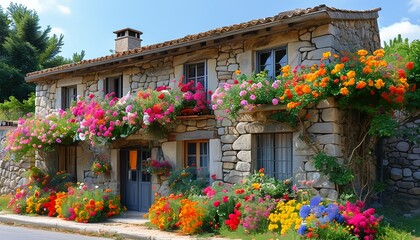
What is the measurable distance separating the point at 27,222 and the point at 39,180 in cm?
239

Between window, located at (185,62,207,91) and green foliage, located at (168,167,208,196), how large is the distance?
2.14 meters

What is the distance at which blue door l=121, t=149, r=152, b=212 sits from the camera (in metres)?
12.2

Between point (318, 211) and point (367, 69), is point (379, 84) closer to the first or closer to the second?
point (367, 69)

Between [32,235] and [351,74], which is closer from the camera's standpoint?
[351,74]

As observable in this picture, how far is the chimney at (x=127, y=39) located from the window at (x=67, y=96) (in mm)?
2293

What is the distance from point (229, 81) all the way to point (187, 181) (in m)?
2.58

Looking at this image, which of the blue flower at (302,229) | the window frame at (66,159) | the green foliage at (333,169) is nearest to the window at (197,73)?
the green foliage at (333,169)

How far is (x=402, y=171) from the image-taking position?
11.1 meters

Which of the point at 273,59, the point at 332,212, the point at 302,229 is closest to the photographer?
the point at 302,229

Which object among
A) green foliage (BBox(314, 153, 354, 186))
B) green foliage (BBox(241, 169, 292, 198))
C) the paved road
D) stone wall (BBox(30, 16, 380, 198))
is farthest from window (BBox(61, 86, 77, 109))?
green foliage (BBox(314, 153, 354, 186))

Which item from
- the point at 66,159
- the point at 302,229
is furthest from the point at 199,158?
the point at 66,159

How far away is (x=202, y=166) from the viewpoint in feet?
36.0

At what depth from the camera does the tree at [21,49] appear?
26.7 metres

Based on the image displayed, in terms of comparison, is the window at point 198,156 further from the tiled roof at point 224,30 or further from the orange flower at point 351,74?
the orange flower at point 351,74
